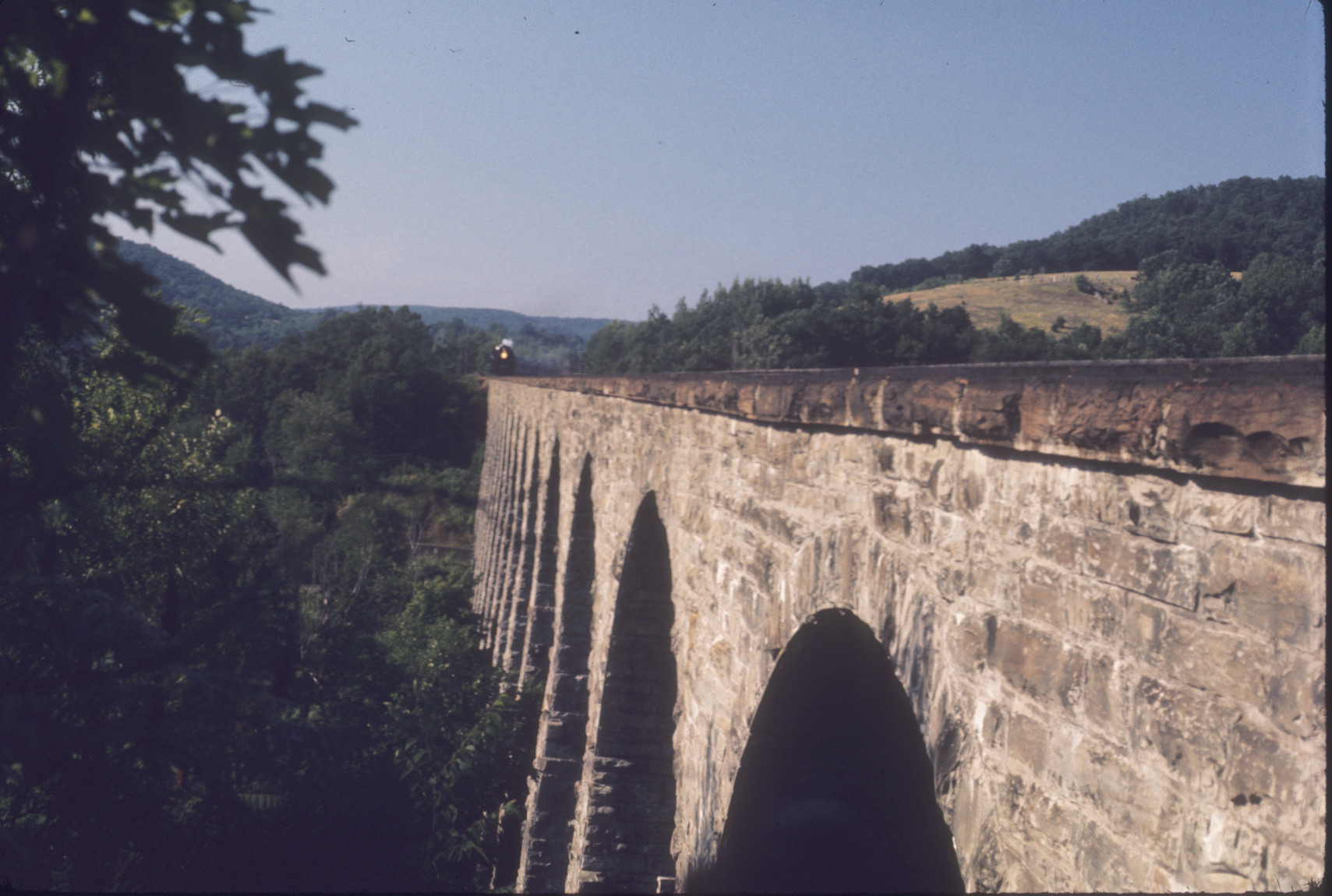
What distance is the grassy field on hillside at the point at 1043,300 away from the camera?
28703 mm

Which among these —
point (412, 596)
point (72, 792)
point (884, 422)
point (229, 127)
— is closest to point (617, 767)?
point (72, 792)

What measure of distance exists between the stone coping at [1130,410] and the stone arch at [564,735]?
6.95m

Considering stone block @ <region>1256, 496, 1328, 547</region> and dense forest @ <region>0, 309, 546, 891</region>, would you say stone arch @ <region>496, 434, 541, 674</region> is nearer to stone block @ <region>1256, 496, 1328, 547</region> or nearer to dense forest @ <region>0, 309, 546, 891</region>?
dense forest @ <region>0, 309, 546, 891</region>

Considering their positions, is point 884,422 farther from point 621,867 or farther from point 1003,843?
point 621,867

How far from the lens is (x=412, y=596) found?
24.1 meters

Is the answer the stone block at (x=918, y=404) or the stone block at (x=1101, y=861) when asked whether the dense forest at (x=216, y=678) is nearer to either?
the stone block at (x=918, y=404)

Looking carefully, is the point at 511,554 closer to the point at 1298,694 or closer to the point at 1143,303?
the point at 1143,303

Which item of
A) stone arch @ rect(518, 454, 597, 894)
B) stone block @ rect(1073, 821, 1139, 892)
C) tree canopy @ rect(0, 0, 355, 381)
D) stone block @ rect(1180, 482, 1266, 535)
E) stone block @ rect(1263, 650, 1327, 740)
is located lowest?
stone arch @ rect(518, 454, 597, 894)

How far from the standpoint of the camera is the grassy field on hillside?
28.7 meters

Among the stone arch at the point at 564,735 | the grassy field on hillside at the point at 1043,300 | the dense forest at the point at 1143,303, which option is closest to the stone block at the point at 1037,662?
the dense forest at the point at 1143,303

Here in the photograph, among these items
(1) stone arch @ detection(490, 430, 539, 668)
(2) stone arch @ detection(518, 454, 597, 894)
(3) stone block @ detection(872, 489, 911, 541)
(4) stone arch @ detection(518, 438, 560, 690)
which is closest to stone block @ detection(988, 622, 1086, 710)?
(3) stone block @ detection(872, 489, 911, 541)

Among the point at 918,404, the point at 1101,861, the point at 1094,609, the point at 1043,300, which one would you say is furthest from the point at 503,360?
the point at 1101,861

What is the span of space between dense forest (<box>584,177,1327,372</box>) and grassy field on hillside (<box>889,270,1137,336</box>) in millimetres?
822

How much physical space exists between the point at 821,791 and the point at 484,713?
8451 millimetres
